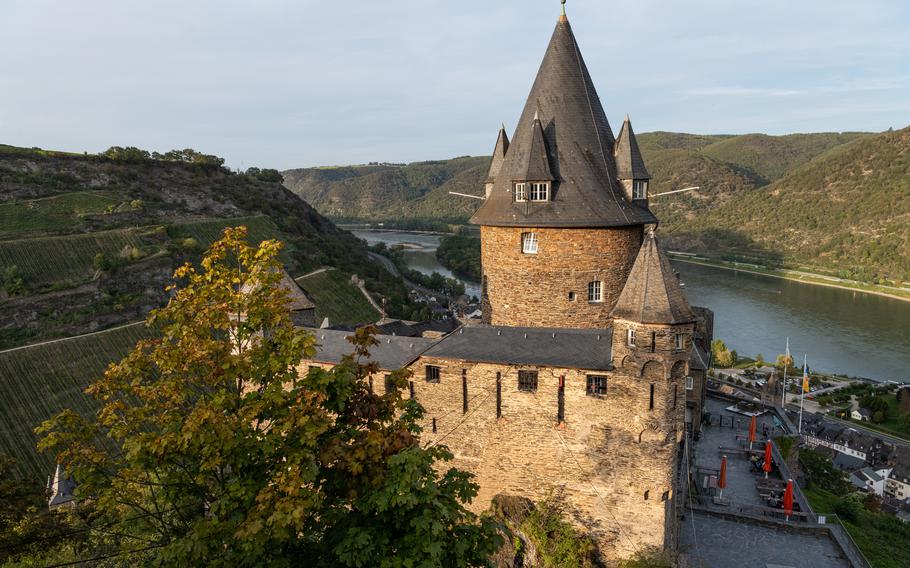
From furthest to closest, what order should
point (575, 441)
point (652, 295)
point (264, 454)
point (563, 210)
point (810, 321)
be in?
1. point (810, 321)
2. point (563, 210)
3. point (575, 441)
4. point (652, 295)
5. point (264, 454)

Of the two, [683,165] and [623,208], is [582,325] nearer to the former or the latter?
[623,208]

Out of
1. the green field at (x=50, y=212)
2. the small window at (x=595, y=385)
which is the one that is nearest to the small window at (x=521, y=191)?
the small window at (x=595, y=385)

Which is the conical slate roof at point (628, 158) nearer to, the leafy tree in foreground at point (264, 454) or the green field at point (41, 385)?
the leafy tree in foreground at point (264, 454)

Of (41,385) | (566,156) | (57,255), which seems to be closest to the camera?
(566,156)

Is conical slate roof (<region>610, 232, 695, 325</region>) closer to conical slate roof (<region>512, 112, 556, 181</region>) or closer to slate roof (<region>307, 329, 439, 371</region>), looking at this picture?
conical slate roof (<region>512, 112, 556, 181</region>)

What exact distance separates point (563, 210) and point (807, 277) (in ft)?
365

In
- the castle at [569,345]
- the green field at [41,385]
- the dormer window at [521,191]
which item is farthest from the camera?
the green field at [41,385]

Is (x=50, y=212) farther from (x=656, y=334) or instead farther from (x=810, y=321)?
(x=810, y=321)

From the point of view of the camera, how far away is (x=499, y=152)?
1898 cm

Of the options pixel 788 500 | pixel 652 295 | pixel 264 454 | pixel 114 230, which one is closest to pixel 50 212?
pixel 114 230

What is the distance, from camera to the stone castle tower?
16.5 meters

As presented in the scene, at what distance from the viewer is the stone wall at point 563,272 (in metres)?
16.5

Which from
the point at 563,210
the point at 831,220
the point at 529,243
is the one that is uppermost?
the point at 563,210

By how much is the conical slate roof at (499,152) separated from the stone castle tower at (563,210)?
3.31 feet
